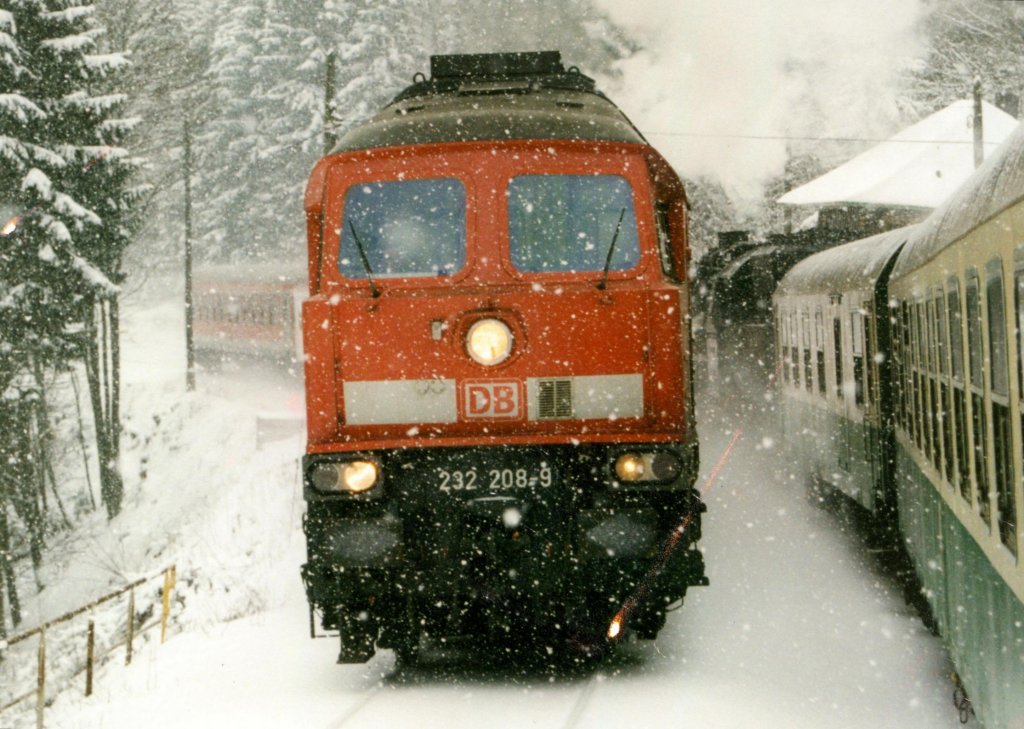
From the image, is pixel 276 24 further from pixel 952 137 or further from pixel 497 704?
pixel 497 704

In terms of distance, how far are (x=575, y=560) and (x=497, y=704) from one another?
36.4 inches

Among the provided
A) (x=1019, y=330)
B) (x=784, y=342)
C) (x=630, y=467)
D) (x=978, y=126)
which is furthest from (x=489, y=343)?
(x=978, y=126)

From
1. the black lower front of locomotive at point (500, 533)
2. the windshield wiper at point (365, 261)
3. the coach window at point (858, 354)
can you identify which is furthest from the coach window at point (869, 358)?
the windshield wiper at point (365, 261)

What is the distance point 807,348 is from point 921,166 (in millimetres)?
26277

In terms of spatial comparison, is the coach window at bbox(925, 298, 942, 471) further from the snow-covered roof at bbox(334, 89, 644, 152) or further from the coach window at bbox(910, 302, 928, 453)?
the snow-covered roof at bbox(334, 89, 644, 152)

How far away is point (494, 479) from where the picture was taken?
21.4 feet

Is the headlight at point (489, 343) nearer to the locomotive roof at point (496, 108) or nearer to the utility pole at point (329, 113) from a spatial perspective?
the locomotive roof at point (496, 108)

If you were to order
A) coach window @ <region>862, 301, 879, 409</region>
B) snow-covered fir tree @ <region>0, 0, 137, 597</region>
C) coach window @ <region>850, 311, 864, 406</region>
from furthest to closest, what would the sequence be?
snow-covered fir tree @ <region>0, 0, 137, 597</region>, coach window @ <region>850, 311, 864, 406</region>, coach window @ <region>862, 301, 879, 409</region>

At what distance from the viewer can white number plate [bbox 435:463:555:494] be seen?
6.52 m

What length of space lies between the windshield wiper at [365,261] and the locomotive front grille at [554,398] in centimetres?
105

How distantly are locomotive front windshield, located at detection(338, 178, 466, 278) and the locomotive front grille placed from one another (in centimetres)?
89

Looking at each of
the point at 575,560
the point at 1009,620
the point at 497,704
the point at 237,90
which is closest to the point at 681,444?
the point at 575,560

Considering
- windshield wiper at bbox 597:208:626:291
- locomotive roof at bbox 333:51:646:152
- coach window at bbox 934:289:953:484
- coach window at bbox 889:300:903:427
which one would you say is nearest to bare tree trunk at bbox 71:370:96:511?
locomotive roof at bbox 333:51:646:152

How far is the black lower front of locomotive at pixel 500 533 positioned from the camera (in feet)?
21.3
